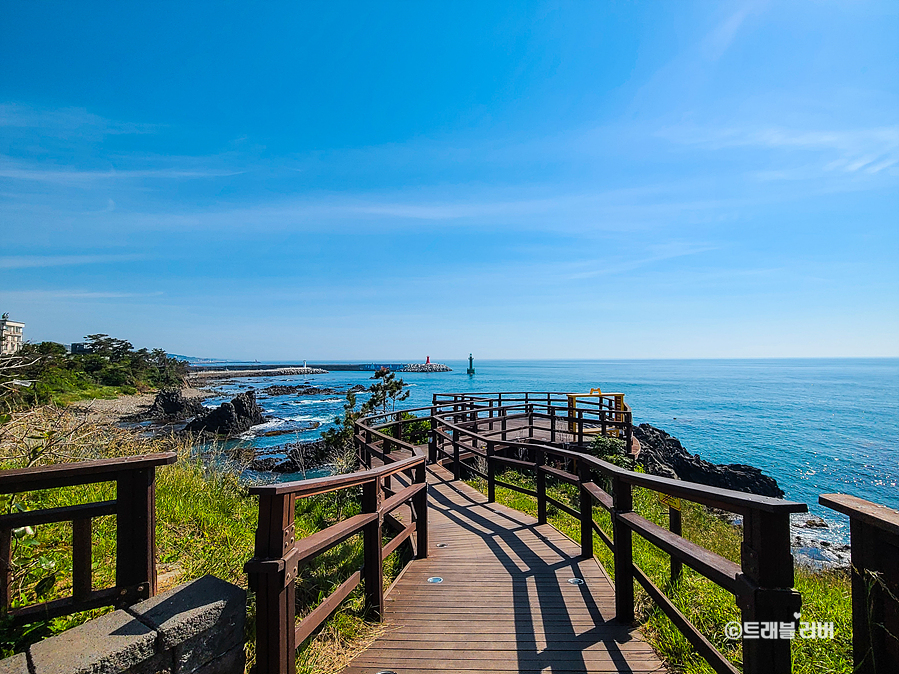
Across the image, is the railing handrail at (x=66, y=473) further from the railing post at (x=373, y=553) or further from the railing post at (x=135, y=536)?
the railing post at (x=373, y=553)

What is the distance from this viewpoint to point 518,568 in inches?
187

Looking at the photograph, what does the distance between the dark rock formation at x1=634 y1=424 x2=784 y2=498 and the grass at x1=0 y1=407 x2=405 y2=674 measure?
12331 mm

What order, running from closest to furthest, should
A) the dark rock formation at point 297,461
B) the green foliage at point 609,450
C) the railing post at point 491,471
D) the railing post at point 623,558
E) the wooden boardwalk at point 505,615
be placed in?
the wooden boardwalk at point 505,615
the railing post at point 623,558
the railing post at point 491,471
the green foliage at point 609,450
the dark rock formation at point 297,461

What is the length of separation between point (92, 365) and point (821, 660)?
187ft

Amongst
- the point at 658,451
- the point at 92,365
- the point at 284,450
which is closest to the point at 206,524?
the point at 284,450

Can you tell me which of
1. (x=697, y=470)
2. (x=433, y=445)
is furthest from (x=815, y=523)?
(x=433, y=445)

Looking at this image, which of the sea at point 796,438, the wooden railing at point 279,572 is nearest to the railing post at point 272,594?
the wooden railing at point 279,572

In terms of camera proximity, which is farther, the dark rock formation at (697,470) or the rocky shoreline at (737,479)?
the dark rock formation at (697,470)

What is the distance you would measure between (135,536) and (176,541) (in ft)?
8.86

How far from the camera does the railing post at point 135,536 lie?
270 centimetres

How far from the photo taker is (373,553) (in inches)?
147

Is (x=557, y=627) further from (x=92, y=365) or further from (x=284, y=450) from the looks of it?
(x=92, y=365)

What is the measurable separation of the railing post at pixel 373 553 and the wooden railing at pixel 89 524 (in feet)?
4.81

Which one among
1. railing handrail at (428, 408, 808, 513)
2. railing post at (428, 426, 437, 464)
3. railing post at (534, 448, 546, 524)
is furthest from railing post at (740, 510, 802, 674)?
railing post at (428, 426, 437, 464)
